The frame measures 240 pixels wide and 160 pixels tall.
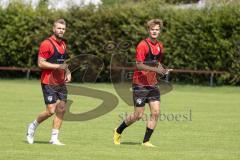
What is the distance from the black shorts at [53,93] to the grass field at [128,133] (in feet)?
2.69

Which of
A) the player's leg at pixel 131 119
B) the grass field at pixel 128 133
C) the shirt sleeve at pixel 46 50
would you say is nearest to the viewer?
the grass field at pixel 128 133

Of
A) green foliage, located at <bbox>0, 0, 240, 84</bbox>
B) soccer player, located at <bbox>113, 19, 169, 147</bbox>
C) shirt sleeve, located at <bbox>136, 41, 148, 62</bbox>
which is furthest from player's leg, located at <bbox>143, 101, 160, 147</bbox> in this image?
green foliage, located at <bbox>0, 0, 240, 84</bbox>

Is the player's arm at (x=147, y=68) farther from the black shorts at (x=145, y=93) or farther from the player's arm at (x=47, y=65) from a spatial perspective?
the player's arm at (x=47, y=65)

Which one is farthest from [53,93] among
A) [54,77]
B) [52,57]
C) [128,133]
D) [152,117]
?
[128,133]

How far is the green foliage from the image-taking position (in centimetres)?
3575

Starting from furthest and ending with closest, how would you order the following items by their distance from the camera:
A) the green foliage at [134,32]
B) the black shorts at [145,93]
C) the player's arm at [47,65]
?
the green foliage at [134,32] < the black shorts at [145,93] < the player's arm at [47,65]

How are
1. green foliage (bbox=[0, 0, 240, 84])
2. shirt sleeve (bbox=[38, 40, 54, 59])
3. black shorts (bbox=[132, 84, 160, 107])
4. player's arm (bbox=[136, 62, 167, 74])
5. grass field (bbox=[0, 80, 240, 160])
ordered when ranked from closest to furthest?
grass field (bbox=[0, 80, 240, 160]) → shirt sleeve (bbox=[38, 40, 54, 59]) → player's arm (bbox=[136, 62, 167, 74]) → black shorts (bbox=[132, 84, 160, 107]) → green foliage (bbox=[0, 0, 240, 84])

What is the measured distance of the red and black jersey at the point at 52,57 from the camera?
13250 millimetres

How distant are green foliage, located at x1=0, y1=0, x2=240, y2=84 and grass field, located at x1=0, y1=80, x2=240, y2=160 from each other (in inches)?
299

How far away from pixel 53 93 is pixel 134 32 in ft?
80.8

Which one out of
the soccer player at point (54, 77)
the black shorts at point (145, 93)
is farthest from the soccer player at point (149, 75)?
the soccer player at point (54, 77)

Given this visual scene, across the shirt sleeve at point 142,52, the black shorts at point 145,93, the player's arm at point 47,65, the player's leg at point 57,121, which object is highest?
the shirt sleeve at point 142,52

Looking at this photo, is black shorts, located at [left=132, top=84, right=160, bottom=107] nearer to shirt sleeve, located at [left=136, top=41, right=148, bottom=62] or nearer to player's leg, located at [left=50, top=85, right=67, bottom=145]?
shirt sleeve, located at [left=136, top=41, right=148, bottom=62]

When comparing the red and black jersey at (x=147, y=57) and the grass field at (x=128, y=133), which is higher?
the red and black jersey at (x=147, y=57)
